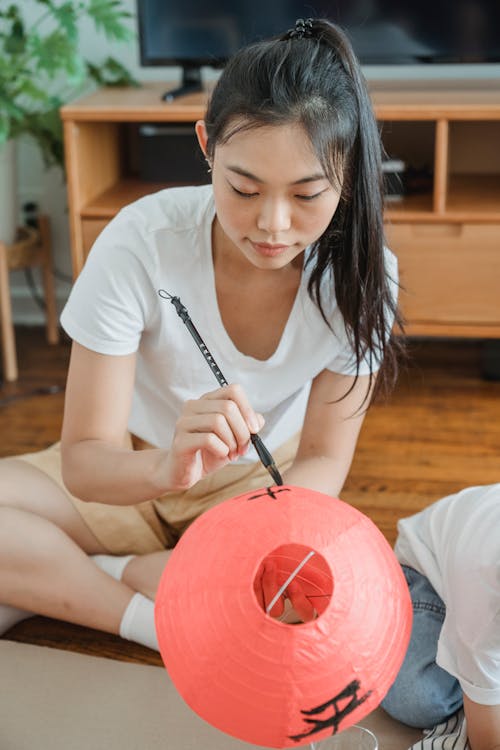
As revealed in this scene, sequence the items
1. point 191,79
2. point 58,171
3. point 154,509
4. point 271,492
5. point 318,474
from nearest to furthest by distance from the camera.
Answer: point 271,492
point 318,474
point 154,509
point 191,79
point 58,171

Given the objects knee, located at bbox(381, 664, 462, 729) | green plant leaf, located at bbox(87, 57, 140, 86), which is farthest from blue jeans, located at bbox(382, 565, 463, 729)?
green plant leaf, located at bbox(87, 57, 140, 86)

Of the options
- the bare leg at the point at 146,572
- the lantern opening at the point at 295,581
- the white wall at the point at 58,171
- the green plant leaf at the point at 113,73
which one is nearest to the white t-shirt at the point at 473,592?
the lantern opening at the point at 295,581

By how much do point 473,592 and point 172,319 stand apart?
548 millimetres

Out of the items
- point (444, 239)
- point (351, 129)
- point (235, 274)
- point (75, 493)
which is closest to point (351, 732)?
point (75, 493)

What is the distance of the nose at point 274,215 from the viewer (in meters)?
1.07

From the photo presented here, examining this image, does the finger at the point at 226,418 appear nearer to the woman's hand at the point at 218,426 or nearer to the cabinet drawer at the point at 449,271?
the woman's hand at the point at 218,426

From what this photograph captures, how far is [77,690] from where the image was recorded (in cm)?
144

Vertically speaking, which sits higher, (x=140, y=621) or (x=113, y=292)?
(x=113, y=292)

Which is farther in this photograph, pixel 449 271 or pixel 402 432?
pixel 449 271

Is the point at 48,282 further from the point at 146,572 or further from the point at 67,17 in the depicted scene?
the point at 146,572

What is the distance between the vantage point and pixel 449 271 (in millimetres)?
2516

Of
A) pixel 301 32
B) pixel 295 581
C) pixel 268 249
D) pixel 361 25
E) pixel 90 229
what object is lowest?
pixel 90 229

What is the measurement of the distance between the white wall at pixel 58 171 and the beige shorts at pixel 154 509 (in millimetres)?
1568

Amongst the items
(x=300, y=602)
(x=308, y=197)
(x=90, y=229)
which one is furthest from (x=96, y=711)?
(x=90, y=229)
